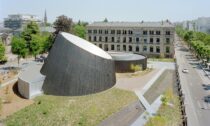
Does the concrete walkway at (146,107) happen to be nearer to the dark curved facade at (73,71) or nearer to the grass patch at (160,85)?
the grass patch at (160,85)

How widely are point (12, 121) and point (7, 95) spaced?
31.9 feet

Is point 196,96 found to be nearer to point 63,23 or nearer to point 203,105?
point 203,105

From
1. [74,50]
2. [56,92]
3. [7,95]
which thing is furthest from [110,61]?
[7,95]

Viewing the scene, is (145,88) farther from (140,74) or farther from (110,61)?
(140,74)

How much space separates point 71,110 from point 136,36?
58.8m

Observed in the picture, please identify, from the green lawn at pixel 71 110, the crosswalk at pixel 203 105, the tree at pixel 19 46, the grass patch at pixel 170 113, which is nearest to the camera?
the grass patch at pixel 170 113

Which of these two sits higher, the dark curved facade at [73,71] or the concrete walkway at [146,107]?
the dark curved facade at [73,71]

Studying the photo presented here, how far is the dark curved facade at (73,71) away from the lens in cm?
3694

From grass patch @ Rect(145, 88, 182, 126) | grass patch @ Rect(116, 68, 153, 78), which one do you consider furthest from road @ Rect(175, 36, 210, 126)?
grass patch @ Rect(116, 68, 153, 78)

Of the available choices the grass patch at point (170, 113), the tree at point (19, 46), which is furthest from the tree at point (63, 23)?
the grass patch at point (170, 113)

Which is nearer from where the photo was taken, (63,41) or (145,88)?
(63,41)

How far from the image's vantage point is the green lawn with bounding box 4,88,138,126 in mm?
28203

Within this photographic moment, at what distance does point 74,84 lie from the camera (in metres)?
36.9

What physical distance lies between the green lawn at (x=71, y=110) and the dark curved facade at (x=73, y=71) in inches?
50.6
